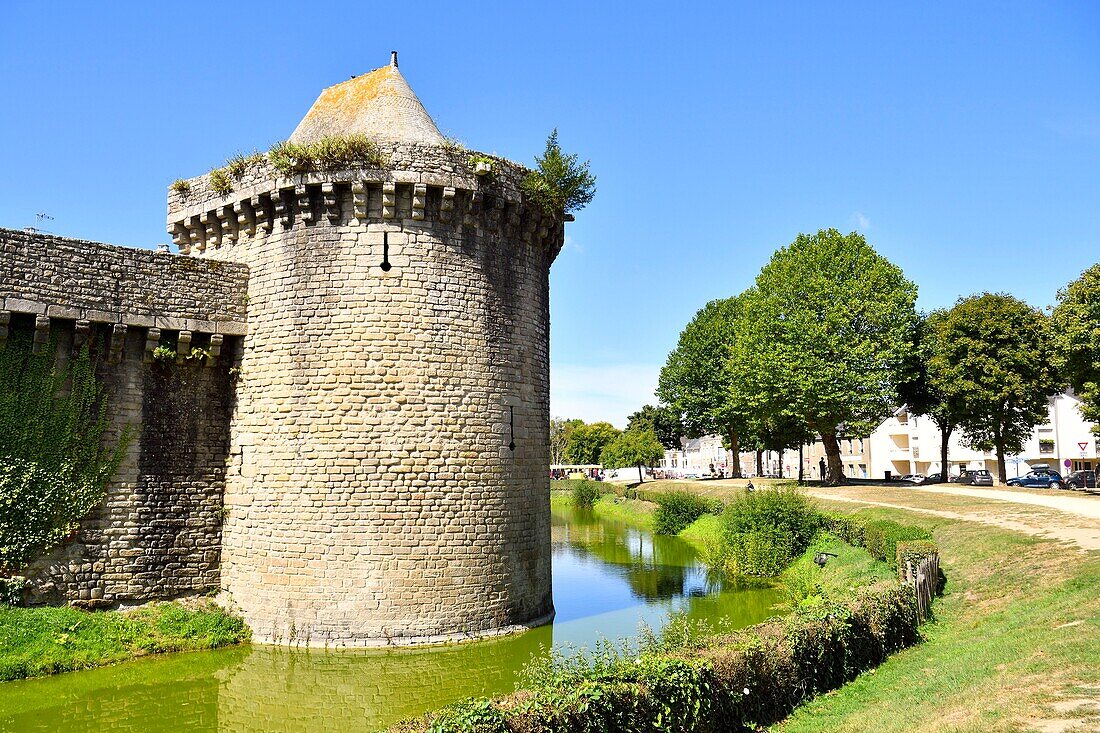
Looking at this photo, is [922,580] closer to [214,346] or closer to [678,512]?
[214,346]

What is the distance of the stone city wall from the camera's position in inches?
504

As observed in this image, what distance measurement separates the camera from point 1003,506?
24.2 m

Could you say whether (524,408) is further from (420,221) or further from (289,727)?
(289,727)

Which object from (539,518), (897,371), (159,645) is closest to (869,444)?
(897,371)

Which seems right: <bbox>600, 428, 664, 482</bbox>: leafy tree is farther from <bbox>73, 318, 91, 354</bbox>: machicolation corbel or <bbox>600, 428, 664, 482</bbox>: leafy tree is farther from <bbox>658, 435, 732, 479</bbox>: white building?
<bbox>73, 318, 91, 354</bbox>: machicolation corbel

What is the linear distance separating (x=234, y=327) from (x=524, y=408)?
19.3 ft

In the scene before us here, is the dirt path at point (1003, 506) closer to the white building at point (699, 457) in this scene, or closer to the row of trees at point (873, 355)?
the row of trees at point (873, 355)

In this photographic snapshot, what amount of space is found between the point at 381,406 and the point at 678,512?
922 inches

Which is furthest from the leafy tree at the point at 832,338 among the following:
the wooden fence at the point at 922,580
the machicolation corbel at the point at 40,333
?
the machicolation corbel at the point at 40,333

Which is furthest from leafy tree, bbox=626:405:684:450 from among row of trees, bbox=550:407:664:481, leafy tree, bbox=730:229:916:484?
leafy tree, bbox=730:229:916:484

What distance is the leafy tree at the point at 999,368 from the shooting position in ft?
114

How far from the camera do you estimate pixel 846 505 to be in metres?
28.4

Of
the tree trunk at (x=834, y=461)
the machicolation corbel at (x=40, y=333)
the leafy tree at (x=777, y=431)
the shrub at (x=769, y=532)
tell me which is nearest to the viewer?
the machicolation corbel at (x=40, y=333)

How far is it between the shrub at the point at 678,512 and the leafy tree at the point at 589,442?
5755cm
